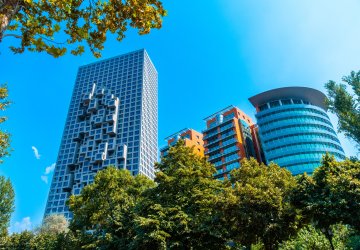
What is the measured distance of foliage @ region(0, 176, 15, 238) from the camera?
107ft

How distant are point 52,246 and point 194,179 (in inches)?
749

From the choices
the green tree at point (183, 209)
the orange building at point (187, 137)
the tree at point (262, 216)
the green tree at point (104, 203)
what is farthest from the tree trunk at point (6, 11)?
the orange building at point (187, 137)

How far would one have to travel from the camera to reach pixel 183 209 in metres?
19.0

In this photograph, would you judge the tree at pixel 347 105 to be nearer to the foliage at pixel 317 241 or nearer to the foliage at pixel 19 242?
the foliage at pixel 317 241

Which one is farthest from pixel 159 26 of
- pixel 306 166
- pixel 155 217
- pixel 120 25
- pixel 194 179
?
pixel 306 166

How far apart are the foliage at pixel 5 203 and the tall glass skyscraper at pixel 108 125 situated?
60109mm

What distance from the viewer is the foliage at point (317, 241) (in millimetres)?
20609

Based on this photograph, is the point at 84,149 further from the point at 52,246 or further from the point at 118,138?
the point at 52,246

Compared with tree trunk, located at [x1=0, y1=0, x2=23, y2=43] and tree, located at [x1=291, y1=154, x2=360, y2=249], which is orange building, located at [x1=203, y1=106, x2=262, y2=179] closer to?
tree, located at [x1=291, y1=154, x2=360, y2=249]

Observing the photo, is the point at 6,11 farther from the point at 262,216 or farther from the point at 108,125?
the point at 108,125

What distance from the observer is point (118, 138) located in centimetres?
10419

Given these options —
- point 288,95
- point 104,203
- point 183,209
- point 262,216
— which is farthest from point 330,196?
point 288,95

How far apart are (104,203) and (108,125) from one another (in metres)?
80.6

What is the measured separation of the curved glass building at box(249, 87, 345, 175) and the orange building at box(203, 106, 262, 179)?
6.11 metres
